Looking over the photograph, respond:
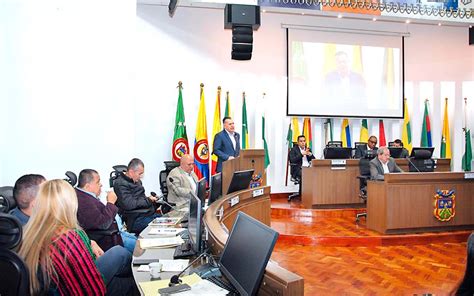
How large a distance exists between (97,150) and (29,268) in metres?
4.21

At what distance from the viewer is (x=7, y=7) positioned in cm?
543

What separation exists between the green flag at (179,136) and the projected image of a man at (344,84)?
10.6ft

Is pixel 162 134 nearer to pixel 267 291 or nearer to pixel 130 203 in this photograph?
pixel 130 203

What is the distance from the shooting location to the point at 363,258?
187 inches

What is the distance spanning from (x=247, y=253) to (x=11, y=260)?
39.7 inches

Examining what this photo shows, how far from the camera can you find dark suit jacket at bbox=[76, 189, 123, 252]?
9.90ft

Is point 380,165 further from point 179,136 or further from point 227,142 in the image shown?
point 179,136

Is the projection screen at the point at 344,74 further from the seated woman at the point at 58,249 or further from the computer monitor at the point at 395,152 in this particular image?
the seated woman at the point at 58,249

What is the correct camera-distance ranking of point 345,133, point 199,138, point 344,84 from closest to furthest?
point 199,138, point 344,84, point 345,133

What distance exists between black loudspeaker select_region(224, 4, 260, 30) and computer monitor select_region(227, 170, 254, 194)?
3.25 meters

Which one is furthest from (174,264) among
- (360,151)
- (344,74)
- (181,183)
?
(344,74)

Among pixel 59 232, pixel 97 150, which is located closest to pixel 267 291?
pixel 59 232

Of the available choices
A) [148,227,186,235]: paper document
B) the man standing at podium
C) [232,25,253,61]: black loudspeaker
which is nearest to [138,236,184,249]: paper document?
[148,227,186,235]: paper document

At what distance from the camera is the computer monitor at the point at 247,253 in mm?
1482
